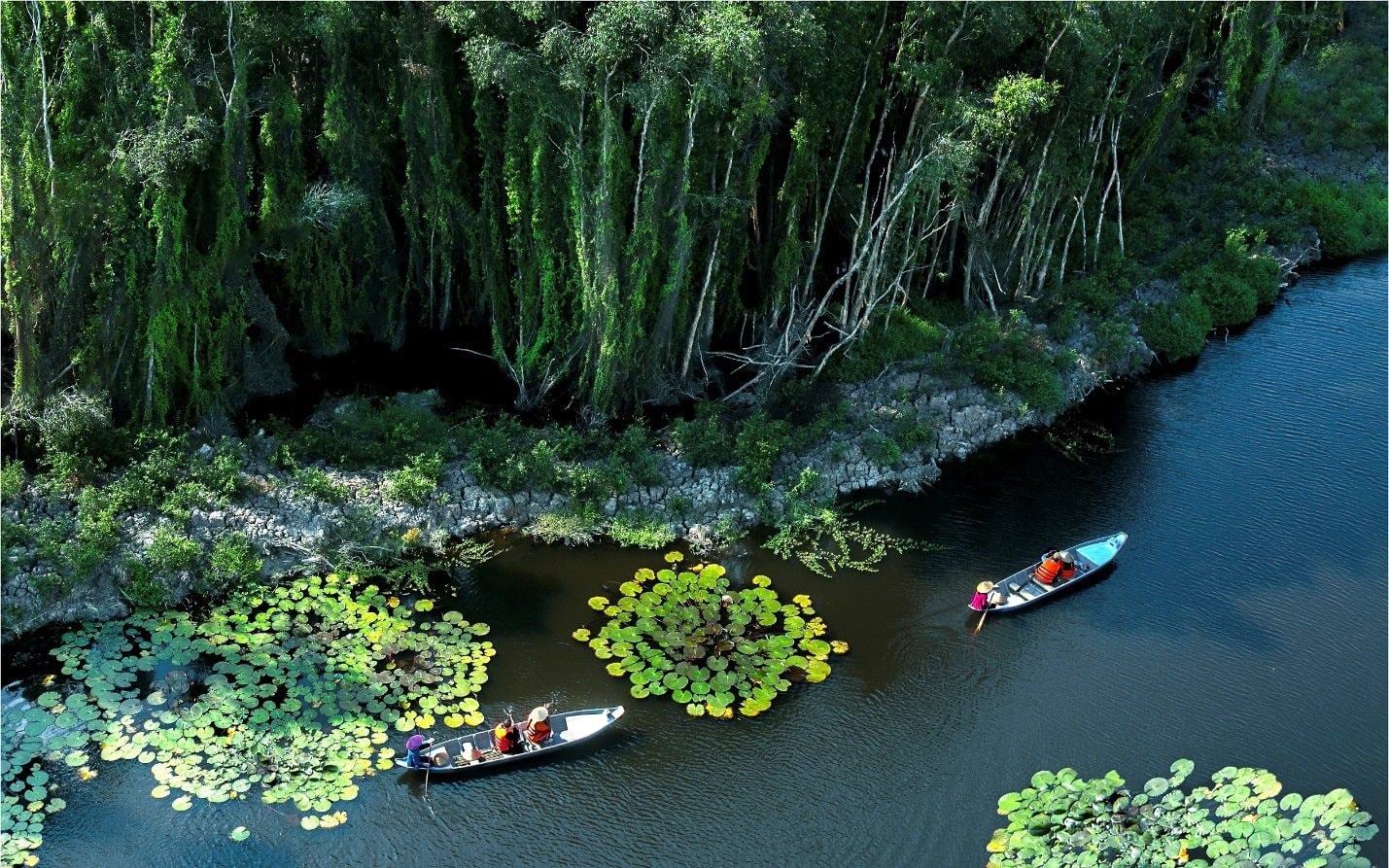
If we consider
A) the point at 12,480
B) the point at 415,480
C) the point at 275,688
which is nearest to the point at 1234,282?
the point at 415,480

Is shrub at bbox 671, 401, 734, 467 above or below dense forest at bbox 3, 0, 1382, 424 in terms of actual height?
below

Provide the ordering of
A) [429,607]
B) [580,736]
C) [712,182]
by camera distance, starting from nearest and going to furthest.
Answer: [580,736]
[429,607]
[712,182]

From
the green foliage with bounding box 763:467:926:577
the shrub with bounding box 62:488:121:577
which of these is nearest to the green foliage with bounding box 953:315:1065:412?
the green foliage with bounding box 763:467:926:577

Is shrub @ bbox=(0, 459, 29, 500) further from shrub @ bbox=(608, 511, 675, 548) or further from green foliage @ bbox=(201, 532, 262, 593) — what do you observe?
shrub @ bbox=(608, 511, 675, 548)

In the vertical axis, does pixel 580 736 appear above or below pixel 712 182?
below

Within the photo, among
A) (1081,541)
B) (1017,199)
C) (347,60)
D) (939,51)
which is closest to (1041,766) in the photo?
(1081,541)

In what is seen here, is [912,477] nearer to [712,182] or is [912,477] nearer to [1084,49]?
[712,182]
